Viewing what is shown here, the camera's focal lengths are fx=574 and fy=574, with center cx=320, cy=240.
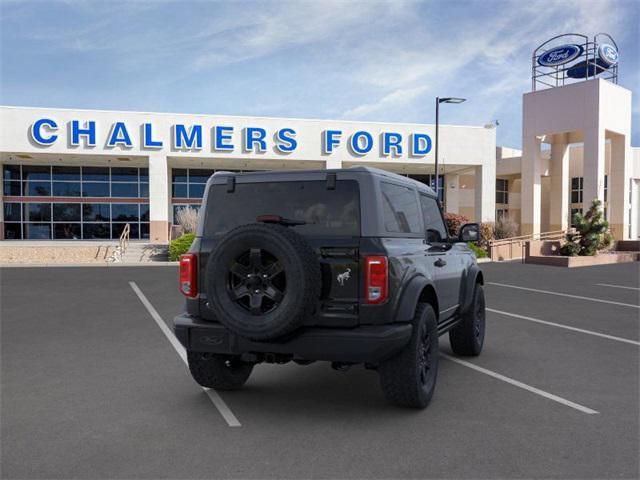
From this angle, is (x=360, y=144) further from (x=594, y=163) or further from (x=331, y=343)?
(x=331, y=343)

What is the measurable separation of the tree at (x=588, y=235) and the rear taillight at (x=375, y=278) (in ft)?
74.8

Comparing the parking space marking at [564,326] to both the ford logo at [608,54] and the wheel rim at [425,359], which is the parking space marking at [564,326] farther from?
the ford logo at [608,54]

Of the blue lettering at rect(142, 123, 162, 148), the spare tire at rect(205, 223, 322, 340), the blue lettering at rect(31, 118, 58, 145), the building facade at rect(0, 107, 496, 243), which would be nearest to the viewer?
the spare tire at rect(205, 223, 322, 340)

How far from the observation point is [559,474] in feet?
12.1

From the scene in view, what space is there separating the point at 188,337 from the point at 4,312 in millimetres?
7402

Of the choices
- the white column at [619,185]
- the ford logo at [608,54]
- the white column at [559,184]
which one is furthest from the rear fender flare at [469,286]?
the ford logo at [608,54]

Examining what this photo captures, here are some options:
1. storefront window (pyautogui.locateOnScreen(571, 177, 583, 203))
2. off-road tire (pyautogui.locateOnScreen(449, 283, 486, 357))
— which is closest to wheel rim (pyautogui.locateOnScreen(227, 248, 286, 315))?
off-road tire (pyautogui.locateOnScreen(449, 283, 486, 357))

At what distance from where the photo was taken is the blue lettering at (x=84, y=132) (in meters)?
30.0

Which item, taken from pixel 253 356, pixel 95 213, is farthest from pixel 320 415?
pixel 95 213

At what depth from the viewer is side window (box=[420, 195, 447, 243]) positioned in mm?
5867

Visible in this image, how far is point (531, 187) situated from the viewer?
3394 cm

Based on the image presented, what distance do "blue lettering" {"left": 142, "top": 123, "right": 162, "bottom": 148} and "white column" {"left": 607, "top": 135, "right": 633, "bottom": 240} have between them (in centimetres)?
2642

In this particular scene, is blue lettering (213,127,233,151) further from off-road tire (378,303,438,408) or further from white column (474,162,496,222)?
off-road tire (378,303,438,408)

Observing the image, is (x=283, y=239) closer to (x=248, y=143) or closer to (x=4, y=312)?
(x=4, y=312)
